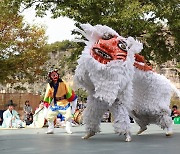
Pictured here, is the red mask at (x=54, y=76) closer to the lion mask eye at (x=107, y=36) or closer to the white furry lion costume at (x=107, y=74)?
the white furry lion costume at (x=107, y=74)

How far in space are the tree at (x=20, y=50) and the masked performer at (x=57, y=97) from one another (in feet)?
42.6

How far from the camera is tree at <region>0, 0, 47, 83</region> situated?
24375mm

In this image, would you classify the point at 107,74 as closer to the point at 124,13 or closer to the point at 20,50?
the point at 124,13

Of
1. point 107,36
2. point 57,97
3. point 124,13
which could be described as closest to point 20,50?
point 124,13

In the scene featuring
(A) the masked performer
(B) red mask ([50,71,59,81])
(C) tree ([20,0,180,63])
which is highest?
(C) tree ([20,0,180,63])

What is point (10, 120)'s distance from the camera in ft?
45.9

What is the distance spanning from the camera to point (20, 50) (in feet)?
85.6

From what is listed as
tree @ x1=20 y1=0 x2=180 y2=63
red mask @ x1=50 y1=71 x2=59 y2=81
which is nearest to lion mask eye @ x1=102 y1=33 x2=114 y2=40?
red mask @ x1=50 y1=71 x2=59 y2=81

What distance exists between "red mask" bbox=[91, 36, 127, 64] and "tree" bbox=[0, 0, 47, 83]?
15326 millimetres

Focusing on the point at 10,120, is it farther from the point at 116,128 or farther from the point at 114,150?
the point at 114,150

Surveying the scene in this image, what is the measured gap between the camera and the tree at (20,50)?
2438 cm

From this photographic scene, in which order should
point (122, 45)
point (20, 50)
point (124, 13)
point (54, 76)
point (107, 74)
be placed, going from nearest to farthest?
point (107, 74), point (122, 45), point (54, 76), point (124, 13), point (20, 50)

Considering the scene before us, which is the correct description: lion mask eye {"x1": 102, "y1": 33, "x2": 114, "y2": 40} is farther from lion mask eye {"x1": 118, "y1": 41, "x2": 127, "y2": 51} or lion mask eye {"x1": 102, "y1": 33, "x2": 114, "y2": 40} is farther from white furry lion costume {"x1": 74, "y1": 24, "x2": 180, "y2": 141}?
lion mask eye {"x1": 118, "y1": 41, "x2": 127, "y2": 51}

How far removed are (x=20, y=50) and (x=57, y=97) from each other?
1662cm
